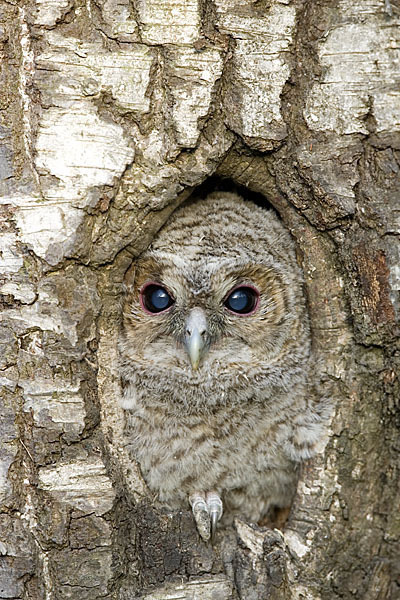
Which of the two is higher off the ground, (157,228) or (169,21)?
(169,21)

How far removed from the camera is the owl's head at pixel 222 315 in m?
2.67

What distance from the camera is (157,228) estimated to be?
2.47m

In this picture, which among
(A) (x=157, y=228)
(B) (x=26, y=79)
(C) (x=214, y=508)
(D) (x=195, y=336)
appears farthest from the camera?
(C) (x=214, y=508)

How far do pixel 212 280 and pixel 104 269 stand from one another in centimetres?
46

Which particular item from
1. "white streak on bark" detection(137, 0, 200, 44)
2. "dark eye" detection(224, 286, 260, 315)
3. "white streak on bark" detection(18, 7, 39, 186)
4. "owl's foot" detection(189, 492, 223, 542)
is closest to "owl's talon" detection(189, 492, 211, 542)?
"owl's foot" detection(189, 492, 223, 542)

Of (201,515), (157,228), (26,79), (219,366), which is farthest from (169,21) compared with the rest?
(201,515)

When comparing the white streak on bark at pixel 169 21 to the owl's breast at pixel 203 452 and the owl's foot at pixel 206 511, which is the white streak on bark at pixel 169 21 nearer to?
the owl's breast at pixel 203 452

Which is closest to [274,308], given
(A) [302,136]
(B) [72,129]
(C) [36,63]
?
(A) [302,136]

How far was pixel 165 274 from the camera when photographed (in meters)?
2.62

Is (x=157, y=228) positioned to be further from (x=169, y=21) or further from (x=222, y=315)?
(x=169, y=21)

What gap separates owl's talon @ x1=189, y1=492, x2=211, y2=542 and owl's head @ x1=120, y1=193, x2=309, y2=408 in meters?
0.43

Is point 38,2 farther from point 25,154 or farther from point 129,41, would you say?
point 25,154

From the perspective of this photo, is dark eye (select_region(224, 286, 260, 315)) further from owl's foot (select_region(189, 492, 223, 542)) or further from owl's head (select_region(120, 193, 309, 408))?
owl's foot (select_region(189, 492, 223, 542))

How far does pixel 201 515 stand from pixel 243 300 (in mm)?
910
